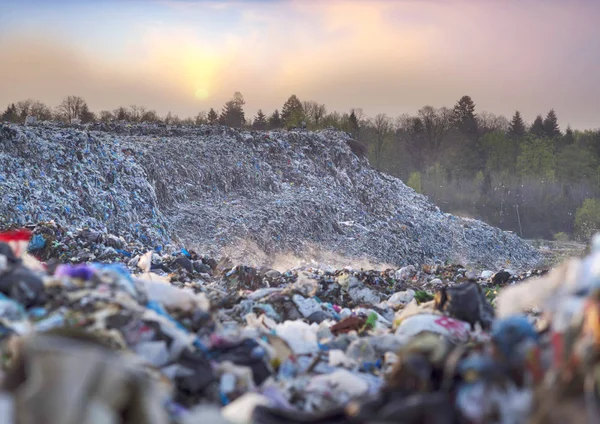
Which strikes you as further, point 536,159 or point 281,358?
point 536,159

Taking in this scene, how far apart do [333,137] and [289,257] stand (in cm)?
928

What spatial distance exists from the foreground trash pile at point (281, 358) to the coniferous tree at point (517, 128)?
47447 mm

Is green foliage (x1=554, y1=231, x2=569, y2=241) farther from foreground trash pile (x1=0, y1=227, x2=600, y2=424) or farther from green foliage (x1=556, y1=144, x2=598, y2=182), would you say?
foreground trash pile (x1=0, y1=227, x2=600, y2=424)

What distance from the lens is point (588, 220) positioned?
3438cm

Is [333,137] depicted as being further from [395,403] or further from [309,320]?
[395,403]

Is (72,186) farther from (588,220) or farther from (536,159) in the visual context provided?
(536,159)

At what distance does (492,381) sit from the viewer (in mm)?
2125

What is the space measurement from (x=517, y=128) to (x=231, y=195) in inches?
1446

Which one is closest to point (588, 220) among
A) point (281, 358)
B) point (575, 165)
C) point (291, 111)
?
Result: point (575, 165)

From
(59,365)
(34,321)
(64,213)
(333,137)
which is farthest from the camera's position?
(333,137)

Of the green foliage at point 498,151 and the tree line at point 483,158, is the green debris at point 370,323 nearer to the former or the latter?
the tree line at point 483,158

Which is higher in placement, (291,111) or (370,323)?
(291,111)

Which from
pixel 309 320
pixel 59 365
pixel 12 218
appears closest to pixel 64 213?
pixel 12 218

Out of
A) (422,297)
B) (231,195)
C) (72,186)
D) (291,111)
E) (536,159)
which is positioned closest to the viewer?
(422,297)
